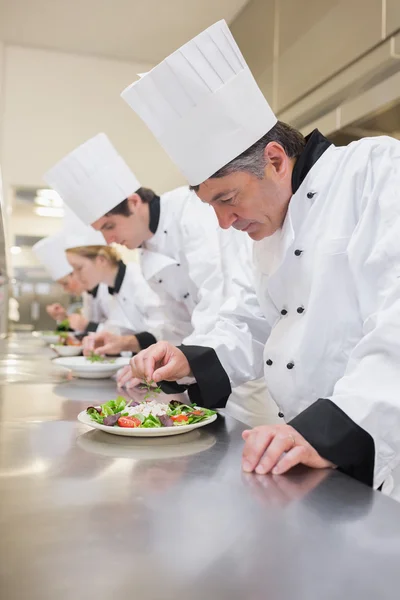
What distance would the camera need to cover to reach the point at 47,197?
15.3ft

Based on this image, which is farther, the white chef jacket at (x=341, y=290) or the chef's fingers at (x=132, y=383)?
the chef's fingers at (x=132, y=383)

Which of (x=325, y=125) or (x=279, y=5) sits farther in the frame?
(x=279, y=5)

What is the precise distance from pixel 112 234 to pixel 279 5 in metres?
1.57

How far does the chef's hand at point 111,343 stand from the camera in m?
2.27

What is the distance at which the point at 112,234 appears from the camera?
2.36 m

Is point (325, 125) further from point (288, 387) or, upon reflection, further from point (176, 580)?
point (176, 580)

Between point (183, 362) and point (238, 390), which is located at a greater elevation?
point (183, 362)

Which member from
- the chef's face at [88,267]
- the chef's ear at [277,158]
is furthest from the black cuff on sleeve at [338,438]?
the chef's face at [88,267]

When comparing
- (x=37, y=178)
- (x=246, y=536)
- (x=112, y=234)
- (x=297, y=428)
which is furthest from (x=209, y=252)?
(x=37, y=178)

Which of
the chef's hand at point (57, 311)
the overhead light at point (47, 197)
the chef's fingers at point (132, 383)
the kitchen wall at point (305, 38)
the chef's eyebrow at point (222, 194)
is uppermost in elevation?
the kitchen wall at point (305, 38)

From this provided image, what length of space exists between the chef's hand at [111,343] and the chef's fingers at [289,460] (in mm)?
1472

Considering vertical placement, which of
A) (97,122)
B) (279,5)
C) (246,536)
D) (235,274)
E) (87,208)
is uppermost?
(279,5)

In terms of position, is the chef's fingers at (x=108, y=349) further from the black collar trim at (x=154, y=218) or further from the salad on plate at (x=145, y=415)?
the salad on plate at (x=145, y=415)

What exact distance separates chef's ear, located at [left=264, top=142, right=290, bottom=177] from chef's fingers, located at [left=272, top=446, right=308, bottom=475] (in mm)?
580
